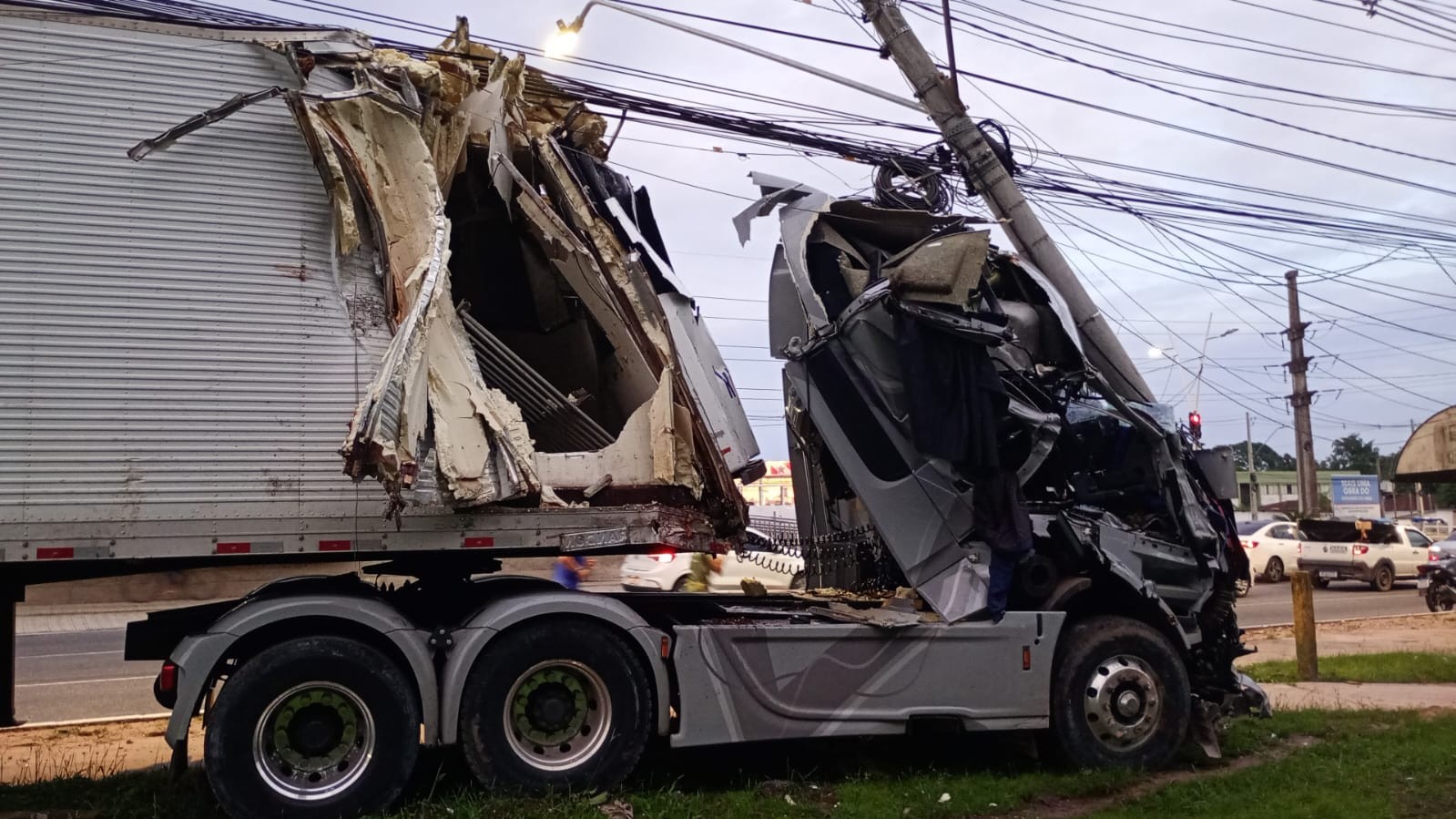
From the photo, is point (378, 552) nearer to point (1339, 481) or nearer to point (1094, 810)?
point (1094, 810)

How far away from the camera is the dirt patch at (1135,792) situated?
19.8ft

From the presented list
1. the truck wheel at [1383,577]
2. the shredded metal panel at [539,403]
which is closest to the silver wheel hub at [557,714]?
the shredded metal panel at [539,403]

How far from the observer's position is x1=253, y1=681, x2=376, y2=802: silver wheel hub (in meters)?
5.36

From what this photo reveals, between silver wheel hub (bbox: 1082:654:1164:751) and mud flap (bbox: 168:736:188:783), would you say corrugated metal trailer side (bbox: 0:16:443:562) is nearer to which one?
mud flap (bbox: 168:736:188:783)

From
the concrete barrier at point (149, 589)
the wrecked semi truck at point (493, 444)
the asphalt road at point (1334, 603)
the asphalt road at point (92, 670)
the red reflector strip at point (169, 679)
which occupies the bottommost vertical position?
the asphalt road at point (1334, 603)

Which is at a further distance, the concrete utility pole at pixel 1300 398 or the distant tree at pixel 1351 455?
the distant tree at pixel 1351 455

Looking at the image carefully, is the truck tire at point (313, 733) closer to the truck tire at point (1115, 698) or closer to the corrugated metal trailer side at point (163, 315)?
the corrugated metal trailer side at point (163, 315)

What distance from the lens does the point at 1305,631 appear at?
35.0ft

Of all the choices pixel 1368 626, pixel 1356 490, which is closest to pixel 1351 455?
pixel 1356 490

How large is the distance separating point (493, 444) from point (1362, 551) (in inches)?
910

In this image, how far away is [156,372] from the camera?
540cm

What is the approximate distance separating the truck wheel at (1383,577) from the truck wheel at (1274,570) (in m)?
1.83

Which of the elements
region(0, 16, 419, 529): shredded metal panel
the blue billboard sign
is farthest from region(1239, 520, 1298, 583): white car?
region(0, 16, 419, 529): shredded metal panel

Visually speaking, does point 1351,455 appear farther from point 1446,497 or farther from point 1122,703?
point 1122,703
